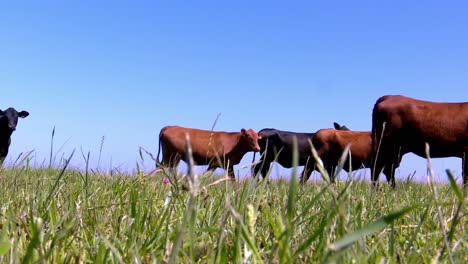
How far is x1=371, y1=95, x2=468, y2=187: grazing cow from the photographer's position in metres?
11.6

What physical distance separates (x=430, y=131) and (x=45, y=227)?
10777 mm

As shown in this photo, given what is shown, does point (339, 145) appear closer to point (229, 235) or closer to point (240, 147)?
point (240, 147)

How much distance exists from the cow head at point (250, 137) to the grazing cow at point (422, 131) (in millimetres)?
9269

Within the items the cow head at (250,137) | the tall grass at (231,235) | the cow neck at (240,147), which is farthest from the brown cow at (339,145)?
the tall grass at (231,235)

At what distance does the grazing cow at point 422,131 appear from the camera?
11.6 m

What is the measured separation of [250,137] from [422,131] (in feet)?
33.0

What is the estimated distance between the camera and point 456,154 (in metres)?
11.9

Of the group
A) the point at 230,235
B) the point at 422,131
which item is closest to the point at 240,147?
the point at 422,131

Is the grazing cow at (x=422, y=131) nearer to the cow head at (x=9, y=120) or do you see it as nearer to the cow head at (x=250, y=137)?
the cow head at (x=250, y=137)

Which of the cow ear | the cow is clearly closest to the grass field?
the cow

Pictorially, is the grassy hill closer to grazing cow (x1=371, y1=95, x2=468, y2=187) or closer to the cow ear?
grazing cow (x1=371, y1=95, x2=468, y2=187)

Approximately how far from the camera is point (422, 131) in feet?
38.3

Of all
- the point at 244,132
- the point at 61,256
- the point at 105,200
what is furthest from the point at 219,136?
the point at 61,256

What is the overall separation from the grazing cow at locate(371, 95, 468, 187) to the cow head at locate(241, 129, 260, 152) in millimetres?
9269
